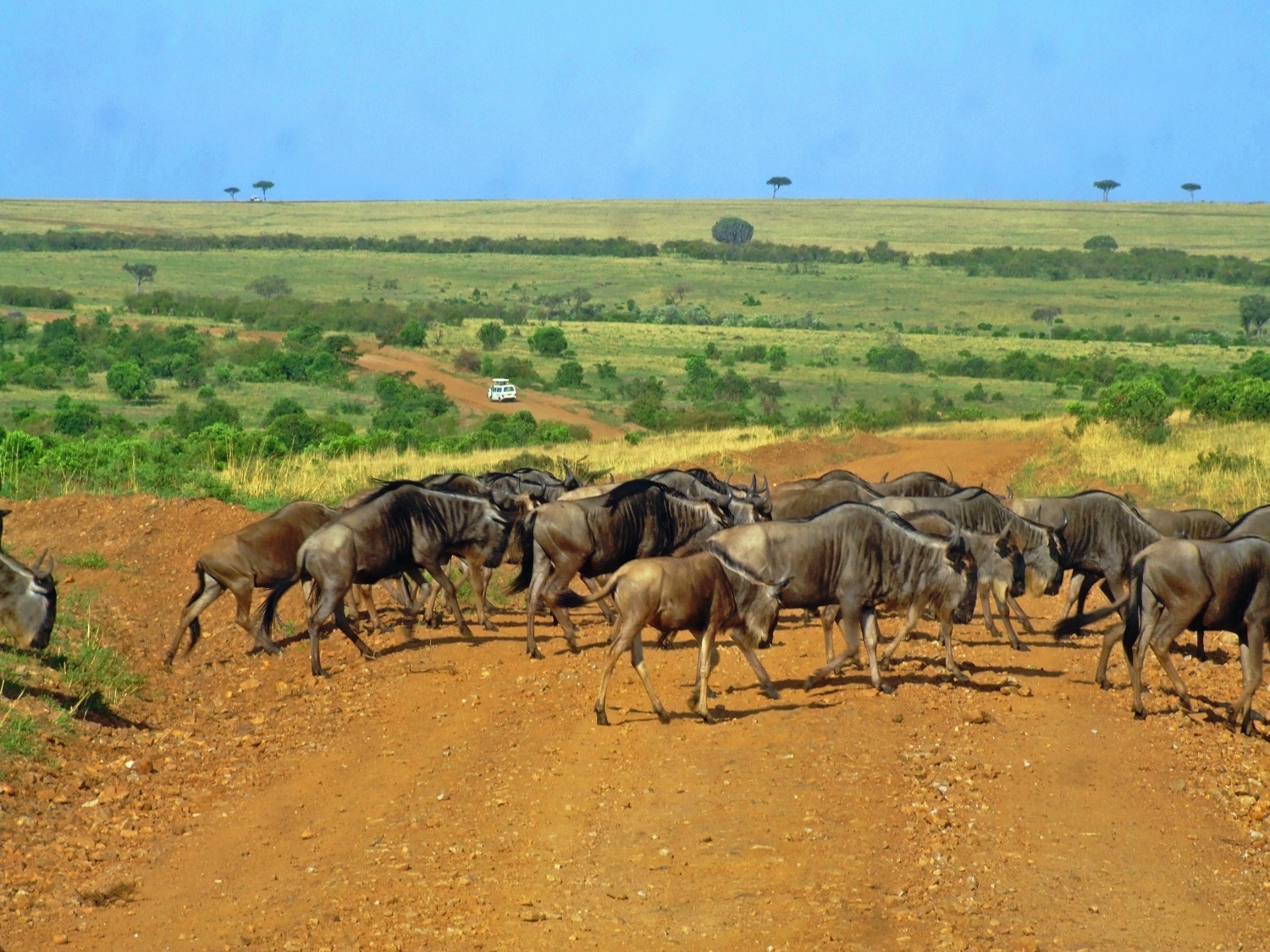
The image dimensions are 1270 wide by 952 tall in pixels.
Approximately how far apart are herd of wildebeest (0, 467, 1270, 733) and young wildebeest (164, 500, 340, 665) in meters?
0.02

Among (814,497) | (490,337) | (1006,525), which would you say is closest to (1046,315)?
(490,337)

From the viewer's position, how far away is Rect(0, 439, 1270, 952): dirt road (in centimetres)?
779

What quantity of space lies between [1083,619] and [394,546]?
20.8ft

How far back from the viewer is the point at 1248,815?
10.0 metres

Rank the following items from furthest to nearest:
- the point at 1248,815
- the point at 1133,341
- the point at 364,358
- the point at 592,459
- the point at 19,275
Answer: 1. the point at 19,275
2. the point at 1133,341
3. the point at 364,358
4. the point at 592,459
5. the point at 1248,815

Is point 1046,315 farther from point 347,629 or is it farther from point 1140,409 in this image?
point 347,629

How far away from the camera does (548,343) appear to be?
7212cm

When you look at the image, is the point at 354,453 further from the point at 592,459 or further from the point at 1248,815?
the point at 1248,815

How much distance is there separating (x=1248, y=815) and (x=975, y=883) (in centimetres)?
279

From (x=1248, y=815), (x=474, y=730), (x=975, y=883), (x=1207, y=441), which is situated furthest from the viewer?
(x=1207, y=441)

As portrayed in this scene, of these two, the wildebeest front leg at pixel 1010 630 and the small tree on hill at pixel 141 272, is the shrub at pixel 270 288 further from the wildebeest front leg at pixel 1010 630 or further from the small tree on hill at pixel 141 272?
the wildebeest front leg at pixel 1010 630

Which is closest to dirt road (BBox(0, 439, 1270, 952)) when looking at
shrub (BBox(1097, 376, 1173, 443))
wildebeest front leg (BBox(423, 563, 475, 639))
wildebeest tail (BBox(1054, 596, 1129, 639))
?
wildebeest tail (BBox(1054, 596, 1129, 639))

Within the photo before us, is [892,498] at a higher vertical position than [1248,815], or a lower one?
higher

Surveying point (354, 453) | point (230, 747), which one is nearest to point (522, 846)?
point (230, 747)
